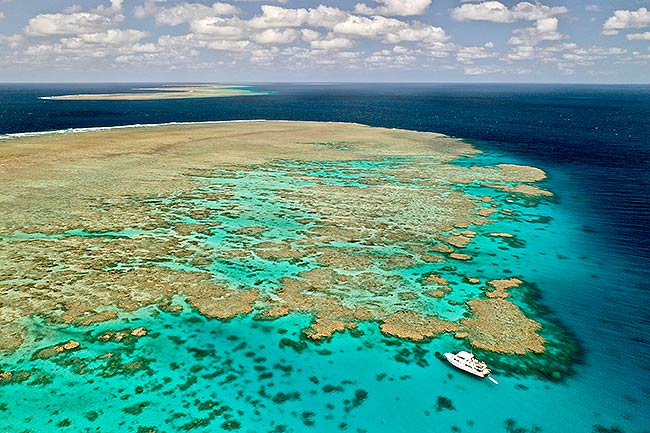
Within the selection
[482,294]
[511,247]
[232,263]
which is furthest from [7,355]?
[511,247]

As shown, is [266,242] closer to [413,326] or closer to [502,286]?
[413,326]

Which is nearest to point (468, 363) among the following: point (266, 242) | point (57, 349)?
point (266, 242)

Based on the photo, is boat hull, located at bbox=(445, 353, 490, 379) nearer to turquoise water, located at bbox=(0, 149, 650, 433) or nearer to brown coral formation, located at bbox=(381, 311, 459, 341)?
turquoise water, located at bbox=(0, 149, 650, 433)

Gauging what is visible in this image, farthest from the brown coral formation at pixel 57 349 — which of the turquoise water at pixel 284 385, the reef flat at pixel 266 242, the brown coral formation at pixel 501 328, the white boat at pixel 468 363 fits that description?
the brown coral formation at pixel 501 328

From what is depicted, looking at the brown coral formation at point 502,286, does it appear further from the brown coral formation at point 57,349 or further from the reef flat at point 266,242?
the brown coral formation at point 57,349

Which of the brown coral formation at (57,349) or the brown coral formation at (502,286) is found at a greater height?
the brown coral formation at (502,286)

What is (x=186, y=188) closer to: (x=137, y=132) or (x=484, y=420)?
(x=484, y=420)
